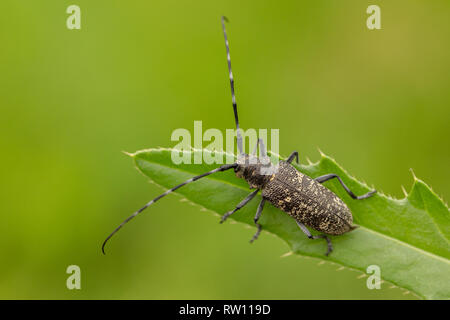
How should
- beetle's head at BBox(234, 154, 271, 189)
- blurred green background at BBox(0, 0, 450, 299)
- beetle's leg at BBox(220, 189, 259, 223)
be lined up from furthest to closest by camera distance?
blurred green background at BBox(0, 0, 450, 299)
beetle's head at BBox(234, 154, 271, 189)
beetle's leg at BBox(220, 189, 259, 223)

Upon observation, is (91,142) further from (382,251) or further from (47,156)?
(382,251)

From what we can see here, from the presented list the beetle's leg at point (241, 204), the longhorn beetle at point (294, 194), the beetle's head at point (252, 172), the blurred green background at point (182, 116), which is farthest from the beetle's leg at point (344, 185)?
the blurred green background at point (182, 116)

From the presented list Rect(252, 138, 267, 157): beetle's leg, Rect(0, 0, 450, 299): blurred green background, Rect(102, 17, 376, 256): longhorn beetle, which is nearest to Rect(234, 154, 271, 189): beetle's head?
Rect(102, 17, 376, 256): longhorn beetle

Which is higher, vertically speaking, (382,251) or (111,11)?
(111,11)

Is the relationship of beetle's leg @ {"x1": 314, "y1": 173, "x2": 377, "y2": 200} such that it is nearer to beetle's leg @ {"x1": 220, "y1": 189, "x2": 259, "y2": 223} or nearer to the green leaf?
the green leaf

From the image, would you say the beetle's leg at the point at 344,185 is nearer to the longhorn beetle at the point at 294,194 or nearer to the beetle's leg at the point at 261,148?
the longhorn beetle at the point at 294,194

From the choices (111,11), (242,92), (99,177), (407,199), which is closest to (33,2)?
(111,11)
